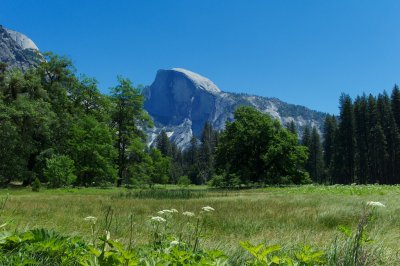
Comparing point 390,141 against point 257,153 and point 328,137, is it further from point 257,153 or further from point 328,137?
point 257,153

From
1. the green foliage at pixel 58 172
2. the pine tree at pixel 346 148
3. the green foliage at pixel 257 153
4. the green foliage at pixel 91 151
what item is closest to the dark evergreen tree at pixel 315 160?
the pine tree at pixel 346 148

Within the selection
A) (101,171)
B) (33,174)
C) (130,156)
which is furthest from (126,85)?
(33,174)

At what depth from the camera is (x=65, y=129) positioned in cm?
4525

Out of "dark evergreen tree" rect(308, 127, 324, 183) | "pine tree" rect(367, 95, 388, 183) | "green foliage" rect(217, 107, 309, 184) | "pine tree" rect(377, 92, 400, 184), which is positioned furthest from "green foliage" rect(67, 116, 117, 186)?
"dark evergreen tree" rect(308, 127, 324, 183)

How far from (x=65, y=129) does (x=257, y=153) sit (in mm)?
23982

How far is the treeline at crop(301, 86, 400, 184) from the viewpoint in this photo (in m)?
73.3

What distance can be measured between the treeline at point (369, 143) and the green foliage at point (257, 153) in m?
31.4

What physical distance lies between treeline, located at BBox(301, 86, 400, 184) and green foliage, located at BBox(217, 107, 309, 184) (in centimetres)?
3143

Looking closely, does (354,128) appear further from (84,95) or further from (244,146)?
(84,95)

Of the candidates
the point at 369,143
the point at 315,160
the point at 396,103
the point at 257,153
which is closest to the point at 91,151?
the point at 257,153

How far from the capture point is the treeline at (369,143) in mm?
73312

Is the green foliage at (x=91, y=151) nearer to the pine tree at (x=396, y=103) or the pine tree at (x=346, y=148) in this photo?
the pine tree at (x=346, y=148)

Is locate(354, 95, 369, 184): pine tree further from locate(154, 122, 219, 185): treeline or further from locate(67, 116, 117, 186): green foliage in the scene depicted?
locate(67, 116, 117, 186): green foliage

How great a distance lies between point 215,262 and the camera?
3012mm
